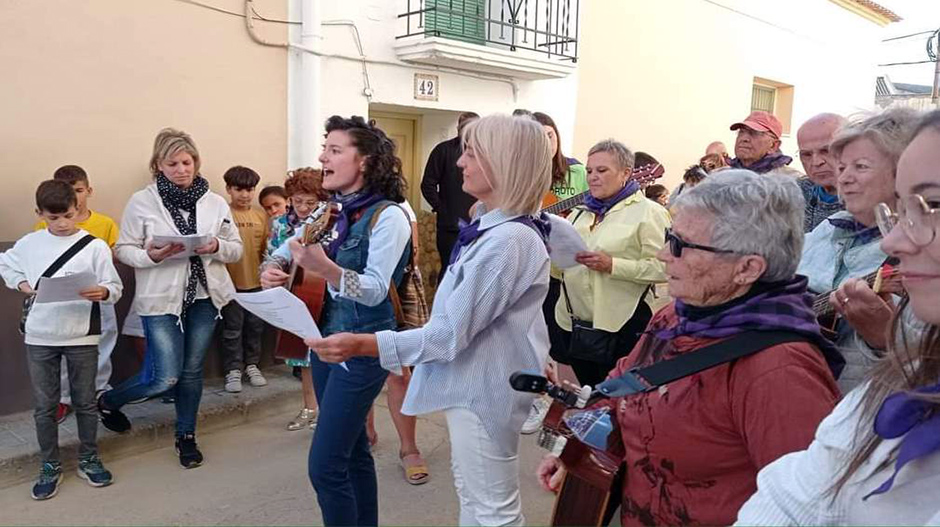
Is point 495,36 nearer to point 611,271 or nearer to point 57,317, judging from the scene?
point 611,271

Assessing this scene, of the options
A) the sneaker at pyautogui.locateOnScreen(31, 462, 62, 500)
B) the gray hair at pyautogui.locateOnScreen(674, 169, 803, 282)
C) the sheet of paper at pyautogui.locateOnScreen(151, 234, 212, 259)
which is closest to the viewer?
the gray hair at pyautogui.locateOnScreen(674, 169, 803, 282)

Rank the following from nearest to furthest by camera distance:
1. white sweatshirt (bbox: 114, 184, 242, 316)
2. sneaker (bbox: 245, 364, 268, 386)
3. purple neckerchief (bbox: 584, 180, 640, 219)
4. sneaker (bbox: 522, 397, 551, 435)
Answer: sneaker (bbox: 522, 397, 551, 435) < purple neckerchief (bbox: 584, 180, 640, 219) < white sweatshirt (bbox: 114, 184, 242, 316) < sneaker (bbox: 245, 364, 268, 386)

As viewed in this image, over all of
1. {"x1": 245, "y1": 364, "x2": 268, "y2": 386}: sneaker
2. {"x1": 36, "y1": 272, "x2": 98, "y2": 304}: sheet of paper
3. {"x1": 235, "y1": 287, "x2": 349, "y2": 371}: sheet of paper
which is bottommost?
{"x1": 245, "y1": 364, "x2": 268, "y2": 386}: sneaker

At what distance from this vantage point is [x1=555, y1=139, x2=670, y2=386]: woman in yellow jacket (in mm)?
3518

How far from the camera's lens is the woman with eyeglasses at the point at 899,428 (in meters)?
0.90

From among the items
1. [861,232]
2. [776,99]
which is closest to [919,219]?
[861,232]

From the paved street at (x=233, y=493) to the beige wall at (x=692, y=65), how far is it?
555 centimetres

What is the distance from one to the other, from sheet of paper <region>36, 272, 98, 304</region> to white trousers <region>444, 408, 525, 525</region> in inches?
92.8

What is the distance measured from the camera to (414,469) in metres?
3.93

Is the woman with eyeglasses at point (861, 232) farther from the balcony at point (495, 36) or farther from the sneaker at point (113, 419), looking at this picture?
the balcony at point (495, 36)

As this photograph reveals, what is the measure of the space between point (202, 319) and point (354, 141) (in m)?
1.99

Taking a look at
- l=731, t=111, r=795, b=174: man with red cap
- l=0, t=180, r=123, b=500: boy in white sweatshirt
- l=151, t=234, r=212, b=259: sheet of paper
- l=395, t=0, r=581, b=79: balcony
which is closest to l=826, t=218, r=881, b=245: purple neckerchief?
l=731, t=111, r=795, b=174: man with red cap

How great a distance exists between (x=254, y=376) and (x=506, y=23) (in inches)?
170

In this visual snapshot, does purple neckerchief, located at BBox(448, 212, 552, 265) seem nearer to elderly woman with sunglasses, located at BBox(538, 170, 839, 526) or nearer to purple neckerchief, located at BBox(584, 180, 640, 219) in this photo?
elderly woman with sunglasses, located at BBox(538, 170, 839, 526)
